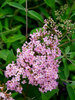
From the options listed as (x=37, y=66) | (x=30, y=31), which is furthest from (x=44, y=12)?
(x=37, y=66)

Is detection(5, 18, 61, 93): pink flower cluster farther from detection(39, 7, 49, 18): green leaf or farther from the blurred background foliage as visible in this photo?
detection(39, 7, 49, 18): green leaf

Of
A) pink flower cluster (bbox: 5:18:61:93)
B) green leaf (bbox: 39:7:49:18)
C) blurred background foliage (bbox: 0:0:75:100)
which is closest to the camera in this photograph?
Result: pink flower cluster (bbox: 5:18:61:93)

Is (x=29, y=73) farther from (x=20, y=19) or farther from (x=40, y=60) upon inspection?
(x=20, y=19)

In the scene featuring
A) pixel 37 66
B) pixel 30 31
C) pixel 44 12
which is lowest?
pixel 37 66

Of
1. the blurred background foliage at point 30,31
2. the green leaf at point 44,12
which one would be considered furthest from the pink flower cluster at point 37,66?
the green leaf at point 44,12

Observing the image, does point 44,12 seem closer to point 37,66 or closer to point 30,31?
point 30,31

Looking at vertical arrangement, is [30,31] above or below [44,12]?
below

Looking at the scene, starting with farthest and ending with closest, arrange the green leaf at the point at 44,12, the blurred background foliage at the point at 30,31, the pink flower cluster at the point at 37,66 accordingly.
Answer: the green leaf at the point at 44,12
the blurred background foliage at the point at 30,31
the pink flower cluster at the point at 37,66

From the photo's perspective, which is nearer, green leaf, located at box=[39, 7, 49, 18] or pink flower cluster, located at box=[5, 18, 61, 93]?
pink flower cluster, located at box=[5, 18, 61, 93]

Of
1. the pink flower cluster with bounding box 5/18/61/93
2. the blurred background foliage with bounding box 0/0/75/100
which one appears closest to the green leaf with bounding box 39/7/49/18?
the blurred background foliage with bounding box 0/0/75/100

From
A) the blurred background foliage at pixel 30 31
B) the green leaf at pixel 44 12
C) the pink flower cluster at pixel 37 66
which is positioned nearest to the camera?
the pink flower cluster at pixel 37 66

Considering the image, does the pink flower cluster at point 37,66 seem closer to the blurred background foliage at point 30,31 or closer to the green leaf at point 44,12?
the blurred background foliage at point 30,31
